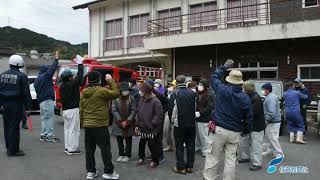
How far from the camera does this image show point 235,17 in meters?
19.2

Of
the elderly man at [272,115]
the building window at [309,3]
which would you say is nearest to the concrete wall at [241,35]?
the building window at [309,3]

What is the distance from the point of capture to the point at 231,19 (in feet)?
63.3

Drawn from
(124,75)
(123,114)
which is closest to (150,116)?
(123,114)

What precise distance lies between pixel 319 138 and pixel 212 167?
7.20 meters

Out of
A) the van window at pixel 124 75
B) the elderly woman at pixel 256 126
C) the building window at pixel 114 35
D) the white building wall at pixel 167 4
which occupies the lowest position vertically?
the elderly woman at pixel 256 126

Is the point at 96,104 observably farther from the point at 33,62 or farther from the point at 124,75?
the point at 33,62

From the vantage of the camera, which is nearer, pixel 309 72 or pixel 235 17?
pixel 309 72

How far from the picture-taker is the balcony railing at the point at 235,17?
17.4 meters

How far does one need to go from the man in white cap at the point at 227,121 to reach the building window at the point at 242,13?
12462 mm

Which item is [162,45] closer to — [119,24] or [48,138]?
[119,24]

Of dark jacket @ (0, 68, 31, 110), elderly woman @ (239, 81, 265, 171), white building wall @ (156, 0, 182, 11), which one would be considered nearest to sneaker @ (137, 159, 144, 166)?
elderly woman @ (239, 81, 265, 171)

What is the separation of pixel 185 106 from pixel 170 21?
48.9ft

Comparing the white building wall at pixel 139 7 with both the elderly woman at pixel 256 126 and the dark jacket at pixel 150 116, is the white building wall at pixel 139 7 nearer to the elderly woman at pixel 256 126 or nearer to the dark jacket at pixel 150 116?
the elderly woman at pixel 256 126

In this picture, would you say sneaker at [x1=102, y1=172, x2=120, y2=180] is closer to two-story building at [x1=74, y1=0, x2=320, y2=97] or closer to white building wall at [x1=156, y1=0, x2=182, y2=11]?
two-story building at [x1=74, y1=0, x2=320, y2=97]
